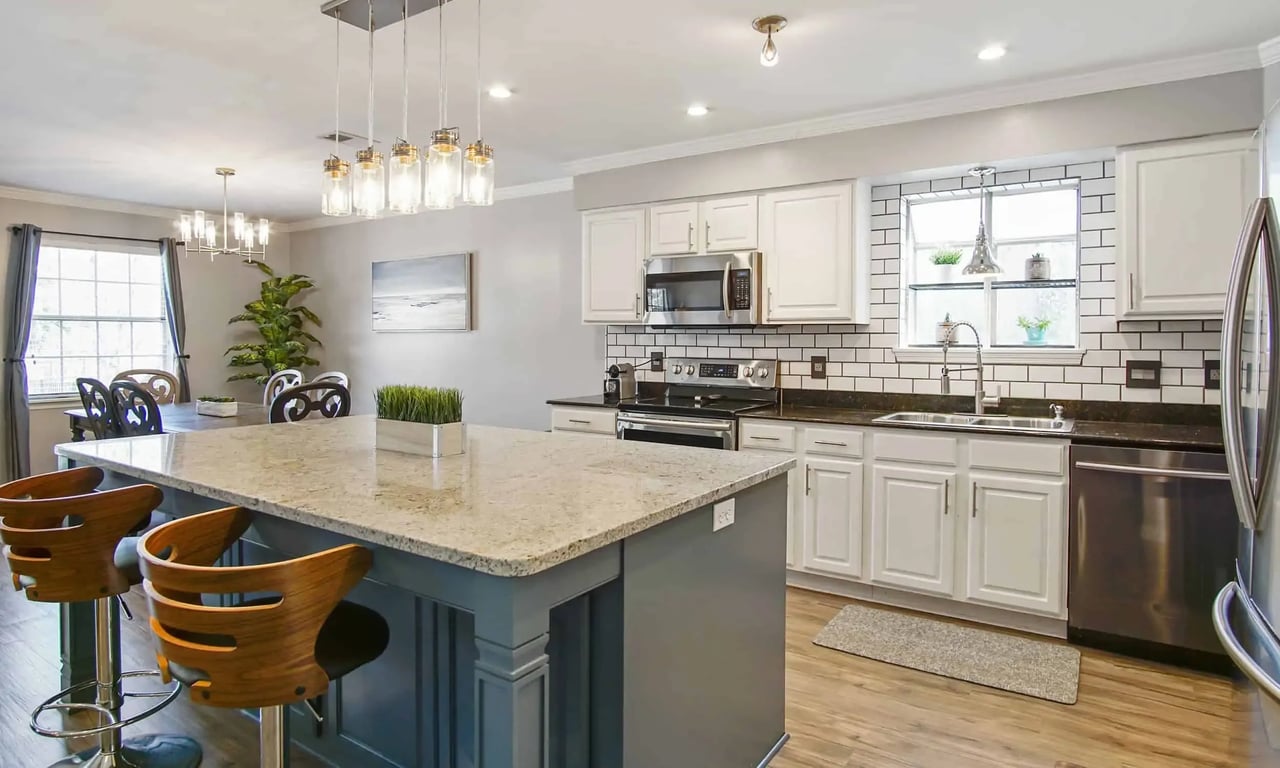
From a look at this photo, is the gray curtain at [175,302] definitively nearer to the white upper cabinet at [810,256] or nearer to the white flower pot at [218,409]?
the white flower pot at [218,409]

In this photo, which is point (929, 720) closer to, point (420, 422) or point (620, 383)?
point (420, 422)

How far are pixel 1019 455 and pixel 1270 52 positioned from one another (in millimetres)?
1865

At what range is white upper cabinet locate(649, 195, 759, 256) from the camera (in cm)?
421

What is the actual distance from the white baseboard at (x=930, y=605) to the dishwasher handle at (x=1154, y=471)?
71cm

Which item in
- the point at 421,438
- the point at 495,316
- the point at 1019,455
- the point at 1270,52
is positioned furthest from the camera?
the point at 495,316

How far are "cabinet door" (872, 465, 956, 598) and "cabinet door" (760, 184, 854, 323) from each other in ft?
3.14

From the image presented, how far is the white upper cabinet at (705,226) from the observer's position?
421cm

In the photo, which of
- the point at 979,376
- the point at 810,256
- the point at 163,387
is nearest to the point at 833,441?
the point at 979,376

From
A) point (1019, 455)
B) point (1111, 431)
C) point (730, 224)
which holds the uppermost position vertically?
point (730, 224)

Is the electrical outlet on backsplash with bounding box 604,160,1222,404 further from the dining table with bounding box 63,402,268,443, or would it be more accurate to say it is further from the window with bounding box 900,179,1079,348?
the dining table with bounding box 63,402,268,443

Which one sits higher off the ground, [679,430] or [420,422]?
[420,422]

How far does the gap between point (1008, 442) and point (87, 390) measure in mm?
5044

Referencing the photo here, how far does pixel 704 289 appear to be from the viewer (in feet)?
14.1

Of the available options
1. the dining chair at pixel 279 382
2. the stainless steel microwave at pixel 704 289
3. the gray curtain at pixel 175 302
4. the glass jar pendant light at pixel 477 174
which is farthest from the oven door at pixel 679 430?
the gray curtain at pixel 175 302
